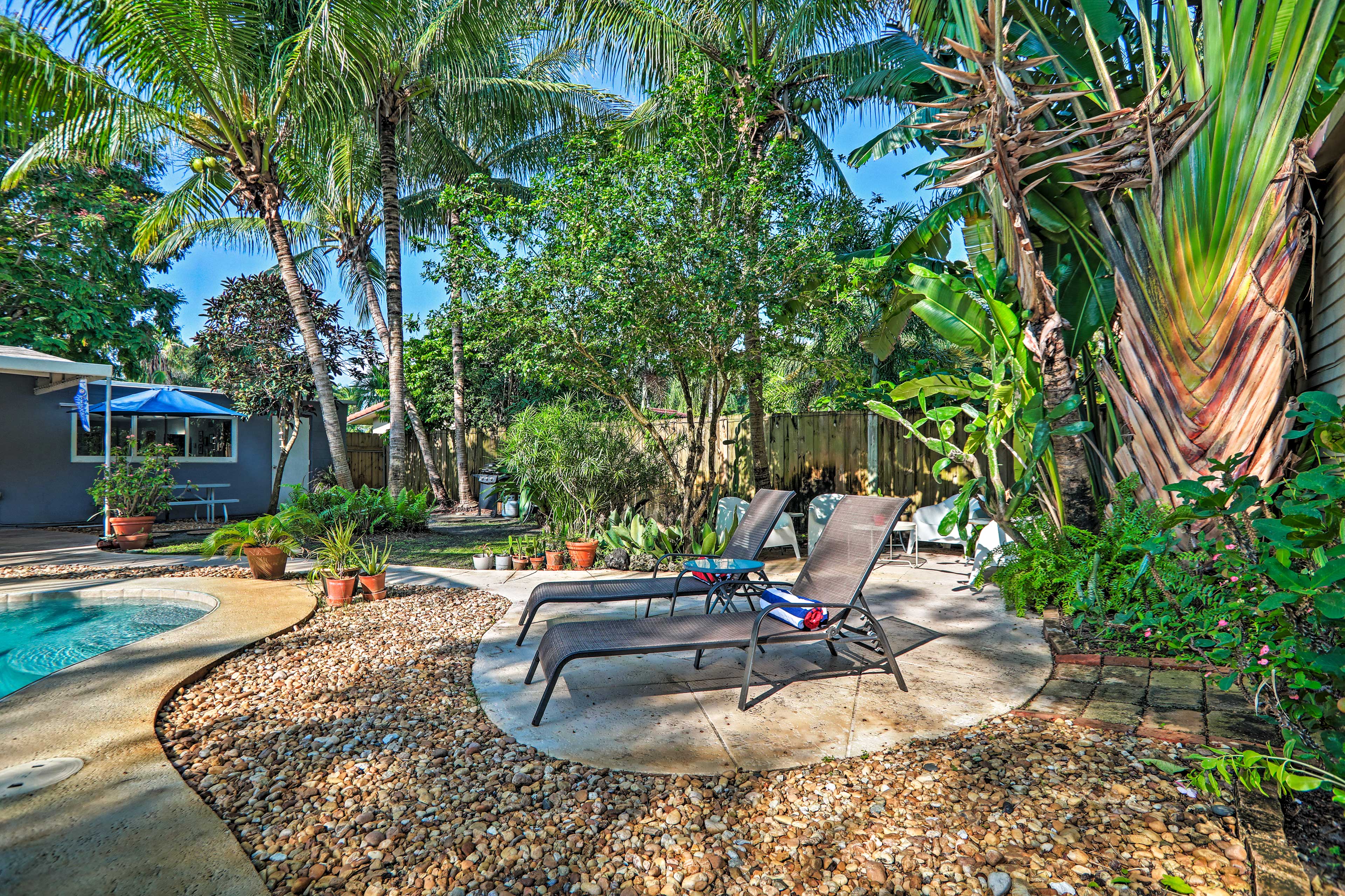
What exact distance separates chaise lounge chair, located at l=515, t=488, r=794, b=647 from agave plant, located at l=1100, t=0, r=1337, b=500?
2.70 m

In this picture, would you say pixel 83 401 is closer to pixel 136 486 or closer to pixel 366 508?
pixel 136 486

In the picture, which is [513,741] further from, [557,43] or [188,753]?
[557,43]

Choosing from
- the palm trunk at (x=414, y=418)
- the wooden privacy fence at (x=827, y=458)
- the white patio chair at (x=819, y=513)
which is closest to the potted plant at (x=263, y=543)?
the wooden privacy fence at (x=827, y=458)

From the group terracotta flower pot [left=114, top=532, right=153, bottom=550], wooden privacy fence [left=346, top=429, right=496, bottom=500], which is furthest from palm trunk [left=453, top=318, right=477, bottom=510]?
terracotta flower pot [left=114, top=532, right=153, bottom=550]

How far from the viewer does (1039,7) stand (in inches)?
254

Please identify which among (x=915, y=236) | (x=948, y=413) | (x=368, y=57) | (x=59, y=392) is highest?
(x=368, y=57)

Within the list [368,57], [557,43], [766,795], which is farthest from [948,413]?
[557,43]

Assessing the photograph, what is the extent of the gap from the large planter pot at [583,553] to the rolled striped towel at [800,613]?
379 cm

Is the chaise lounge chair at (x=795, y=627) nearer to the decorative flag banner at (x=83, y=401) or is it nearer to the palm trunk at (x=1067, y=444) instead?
the palm trunk at (x=1067, y=444)

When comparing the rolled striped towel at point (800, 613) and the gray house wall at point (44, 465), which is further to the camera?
the gray house wall at point (44, 465)

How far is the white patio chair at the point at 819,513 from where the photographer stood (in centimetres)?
782

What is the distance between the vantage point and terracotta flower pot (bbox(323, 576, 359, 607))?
5641 mm

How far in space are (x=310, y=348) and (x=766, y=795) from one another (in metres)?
10.2

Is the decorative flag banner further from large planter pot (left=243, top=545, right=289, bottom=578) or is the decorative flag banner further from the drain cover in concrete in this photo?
the drain cover in concrete
